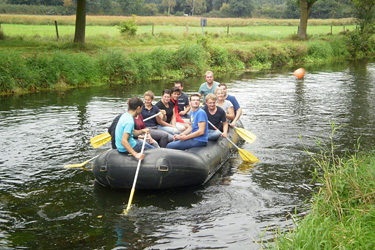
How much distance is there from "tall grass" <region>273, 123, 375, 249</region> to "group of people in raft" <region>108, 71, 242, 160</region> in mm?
2893

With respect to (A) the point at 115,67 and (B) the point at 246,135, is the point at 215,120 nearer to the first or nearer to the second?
(B) the point at 246,135

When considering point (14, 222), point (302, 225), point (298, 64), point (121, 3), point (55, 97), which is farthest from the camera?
point (121, 3)

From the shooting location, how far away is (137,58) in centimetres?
2116

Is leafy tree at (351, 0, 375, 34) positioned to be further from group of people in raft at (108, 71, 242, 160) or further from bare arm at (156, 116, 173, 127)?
bare arm at (156, 116, 173, 127)

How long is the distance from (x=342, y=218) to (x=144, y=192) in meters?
3.43

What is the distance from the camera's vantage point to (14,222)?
664 centimetres

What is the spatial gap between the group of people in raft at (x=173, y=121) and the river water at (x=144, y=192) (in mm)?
845

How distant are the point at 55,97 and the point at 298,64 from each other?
59.3 feet

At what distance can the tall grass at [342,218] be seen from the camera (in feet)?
16.0

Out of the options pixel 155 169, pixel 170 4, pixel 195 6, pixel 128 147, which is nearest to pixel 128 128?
pixel 128 147

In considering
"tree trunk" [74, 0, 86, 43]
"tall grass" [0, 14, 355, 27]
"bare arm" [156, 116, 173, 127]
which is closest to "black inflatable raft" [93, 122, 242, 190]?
"bare arm" [156, 116, 173, 127]

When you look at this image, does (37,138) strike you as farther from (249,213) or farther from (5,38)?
(5,38)

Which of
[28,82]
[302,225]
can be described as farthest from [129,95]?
[302,225]

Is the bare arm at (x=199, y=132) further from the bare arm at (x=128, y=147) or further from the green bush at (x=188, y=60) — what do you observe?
the green bush at (x=188, y=60)
